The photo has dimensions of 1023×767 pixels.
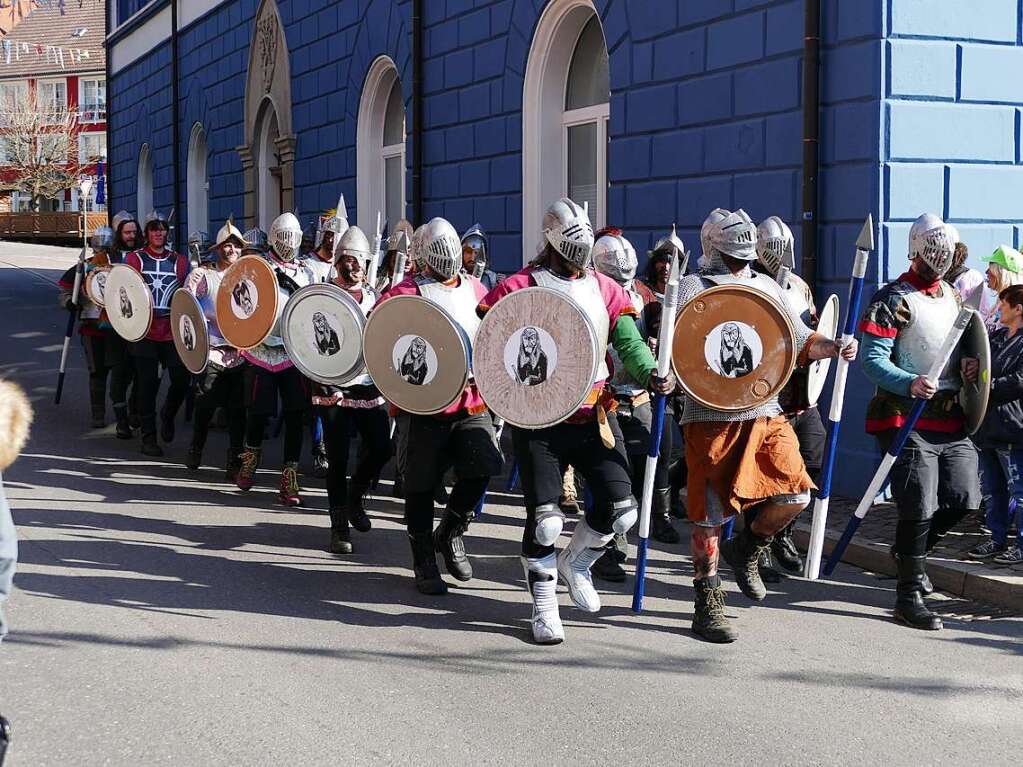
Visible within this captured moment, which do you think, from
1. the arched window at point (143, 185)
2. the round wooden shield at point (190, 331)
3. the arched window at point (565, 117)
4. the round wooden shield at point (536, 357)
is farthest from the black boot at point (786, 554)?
the arched window at point (143, 185)

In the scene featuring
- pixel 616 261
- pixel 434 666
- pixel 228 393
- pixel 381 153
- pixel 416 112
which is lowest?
pixel 434 666

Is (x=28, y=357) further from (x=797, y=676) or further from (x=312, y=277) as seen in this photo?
(x=797, y=676)

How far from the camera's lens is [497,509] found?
8.15 metres

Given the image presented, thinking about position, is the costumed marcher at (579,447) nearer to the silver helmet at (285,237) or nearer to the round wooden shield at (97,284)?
the silver helmet at (285,237)

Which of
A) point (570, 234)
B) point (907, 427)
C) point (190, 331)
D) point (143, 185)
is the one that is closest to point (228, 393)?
point (190, 331)

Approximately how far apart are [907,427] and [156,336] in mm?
6286

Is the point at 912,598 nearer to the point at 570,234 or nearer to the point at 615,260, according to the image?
the point at 570,234

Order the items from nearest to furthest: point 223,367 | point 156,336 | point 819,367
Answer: point 819,367 < point 223,367 < point 156,336

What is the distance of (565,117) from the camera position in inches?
484

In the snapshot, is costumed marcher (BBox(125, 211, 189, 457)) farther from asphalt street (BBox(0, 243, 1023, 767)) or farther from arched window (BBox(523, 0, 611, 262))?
arched window (BBox(523, 0, 611, 262))

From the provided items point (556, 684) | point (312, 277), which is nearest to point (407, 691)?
point (556, 684)

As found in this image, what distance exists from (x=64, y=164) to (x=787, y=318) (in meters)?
55.3

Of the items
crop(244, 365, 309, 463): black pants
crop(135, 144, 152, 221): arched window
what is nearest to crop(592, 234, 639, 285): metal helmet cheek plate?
crop(244, 365, 309, 463): black pants

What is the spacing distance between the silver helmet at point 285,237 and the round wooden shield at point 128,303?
1.92 m
